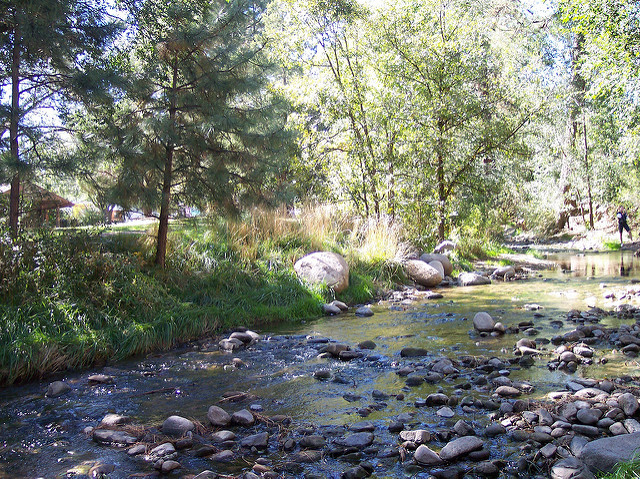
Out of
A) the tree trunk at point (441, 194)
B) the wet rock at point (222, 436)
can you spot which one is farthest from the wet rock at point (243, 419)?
the tree trunk at point (441, 194)

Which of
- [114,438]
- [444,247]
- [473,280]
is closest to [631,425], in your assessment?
[114,438]

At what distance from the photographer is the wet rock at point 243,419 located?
12.7ft

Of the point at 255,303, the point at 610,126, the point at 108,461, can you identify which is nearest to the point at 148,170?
the point at 255,303

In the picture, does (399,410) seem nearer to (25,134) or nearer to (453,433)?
(453,433)

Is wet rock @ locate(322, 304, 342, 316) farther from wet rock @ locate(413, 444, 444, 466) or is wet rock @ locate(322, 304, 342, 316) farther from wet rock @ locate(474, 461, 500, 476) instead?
wet rock @ locate(474, 461, 500, 476)

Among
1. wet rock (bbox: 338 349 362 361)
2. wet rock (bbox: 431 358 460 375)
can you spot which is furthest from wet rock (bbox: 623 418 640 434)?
wet rock (bbox: 338 349 362 361)

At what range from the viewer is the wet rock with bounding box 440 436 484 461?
3.19 meters

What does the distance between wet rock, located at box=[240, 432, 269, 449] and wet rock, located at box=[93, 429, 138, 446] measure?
0.81 meters

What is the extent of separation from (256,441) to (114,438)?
1.04 metres

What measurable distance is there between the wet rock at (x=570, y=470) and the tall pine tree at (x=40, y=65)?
6.12 metres

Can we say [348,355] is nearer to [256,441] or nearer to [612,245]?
[256,441]

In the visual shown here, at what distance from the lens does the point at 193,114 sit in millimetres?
7867

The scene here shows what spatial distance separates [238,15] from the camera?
300 inches

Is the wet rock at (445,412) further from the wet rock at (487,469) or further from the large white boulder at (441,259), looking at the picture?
the large white boulder at (441,259)
